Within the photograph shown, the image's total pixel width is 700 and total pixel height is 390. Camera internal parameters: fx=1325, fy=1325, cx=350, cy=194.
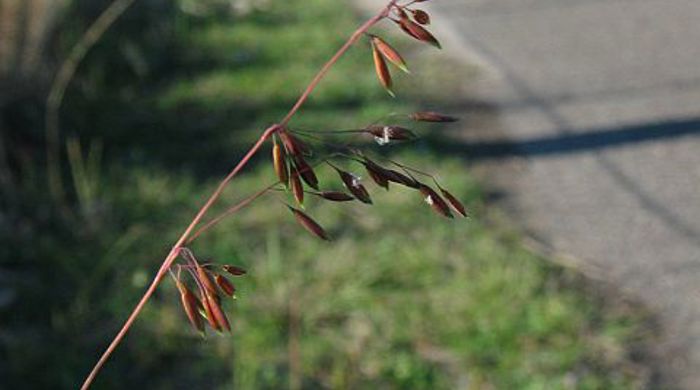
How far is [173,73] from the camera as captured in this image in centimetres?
680

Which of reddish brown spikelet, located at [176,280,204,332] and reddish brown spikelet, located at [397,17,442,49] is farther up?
reddish brown spikelet, located at [397,17,442,49]

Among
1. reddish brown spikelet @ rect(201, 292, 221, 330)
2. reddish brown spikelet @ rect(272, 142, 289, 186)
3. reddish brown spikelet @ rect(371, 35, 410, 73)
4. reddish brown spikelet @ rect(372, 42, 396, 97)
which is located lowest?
reddish brown spikelet @ rect(201, 292, 221, 330)

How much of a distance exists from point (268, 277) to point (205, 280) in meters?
2.89

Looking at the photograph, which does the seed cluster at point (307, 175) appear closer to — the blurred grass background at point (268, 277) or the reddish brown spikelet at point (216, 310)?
the reddish brown spikelet at point (216, 310)

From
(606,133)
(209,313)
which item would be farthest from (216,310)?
(606,133)

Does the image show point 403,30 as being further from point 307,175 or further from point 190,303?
point 190,303

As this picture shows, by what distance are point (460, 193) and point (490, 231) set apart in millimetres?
357

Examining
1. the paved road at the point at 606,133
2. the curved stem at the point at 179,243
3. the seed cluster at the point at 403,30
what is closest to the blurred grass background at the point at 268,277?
the paved road at the point at 606,133

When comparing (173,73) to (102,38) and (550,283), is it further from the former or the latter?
(550,283)

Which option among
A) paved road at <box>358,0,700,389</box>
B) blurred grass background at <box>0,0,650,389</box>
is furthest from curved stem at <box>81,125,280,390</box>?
paved road at <box>358,0,700,389</box>

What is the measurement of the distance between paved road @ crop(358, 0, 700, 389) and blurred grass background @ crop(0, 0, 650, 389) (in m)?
0.20

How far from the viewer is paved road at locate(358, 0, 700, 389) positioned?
425 cm

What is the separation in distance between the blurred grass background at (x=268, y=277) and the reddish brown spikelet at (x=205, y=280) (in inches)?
90.8

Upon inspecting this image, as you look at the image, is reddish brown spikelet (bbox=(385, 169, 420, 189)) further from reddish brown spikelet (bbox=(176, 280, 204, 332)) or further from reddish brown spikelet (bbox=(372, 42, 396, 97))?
reddish brown spikelet (bbox=(176, 280, 204, 332))
